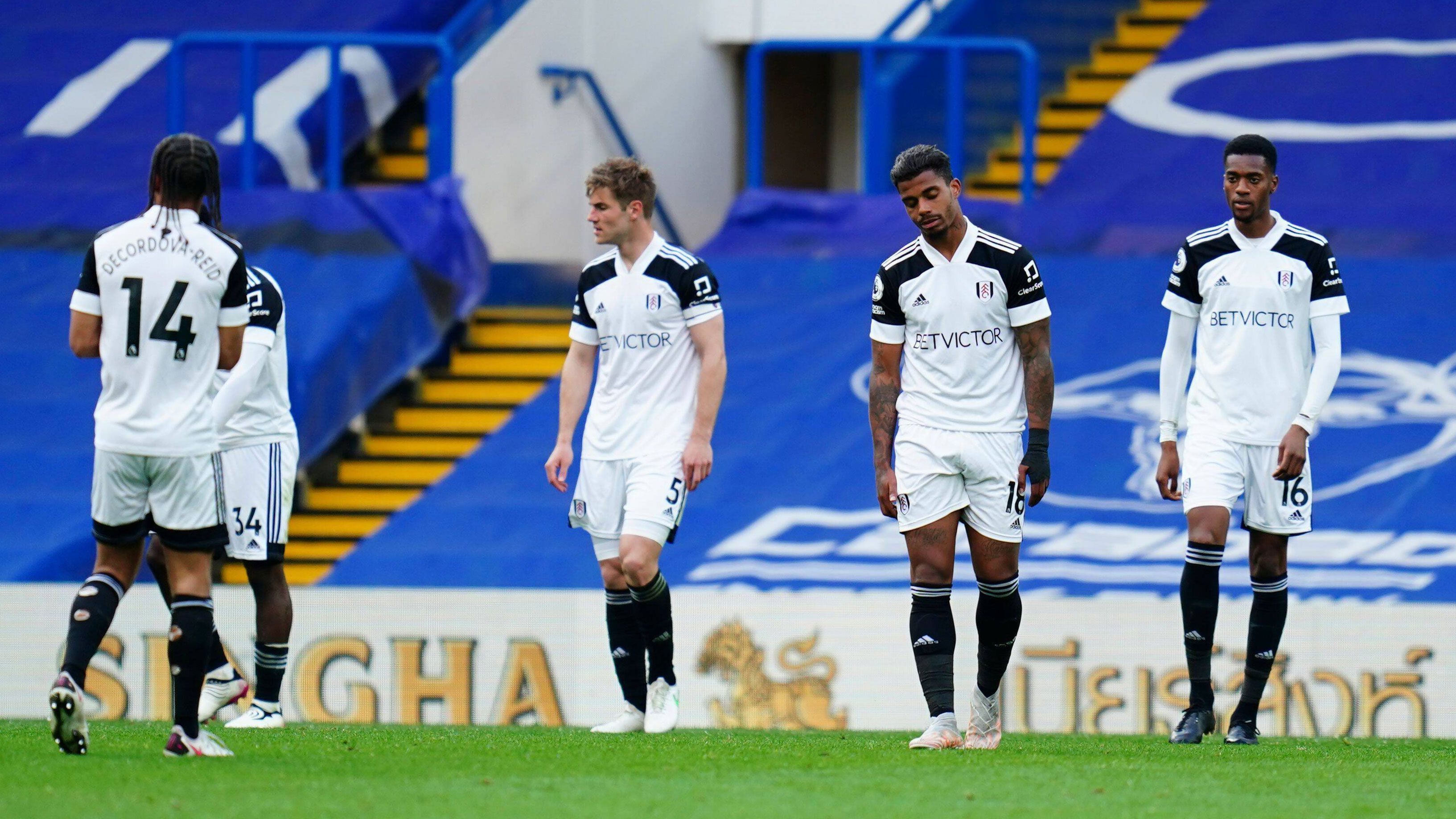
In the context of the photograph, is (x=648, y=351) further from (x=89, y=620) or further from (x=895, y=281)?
(x=89, y=620)

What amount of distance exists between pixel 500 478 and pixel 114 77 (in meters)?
5.58

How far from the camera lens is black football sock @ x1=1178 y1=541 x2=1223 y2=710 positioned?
6820mm

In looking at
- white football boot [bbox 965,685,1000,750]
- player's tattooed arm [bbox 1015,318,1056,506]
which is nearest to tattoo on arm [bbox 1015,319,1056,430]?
player's tattooed arm [bbox 1015,318,1056,506]

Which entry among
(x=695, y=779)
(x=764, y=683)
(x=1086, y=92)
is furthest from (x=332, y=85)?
(x=695, y=779)

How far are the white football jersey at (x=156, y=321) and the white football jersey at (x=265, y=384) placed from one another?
1.37 meters

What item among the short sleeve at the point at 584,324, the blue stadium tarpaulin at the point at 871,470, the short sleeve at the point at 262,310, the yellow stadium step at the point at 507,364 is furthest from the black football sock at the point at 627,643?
the yellow stadium step at the point at 507,364

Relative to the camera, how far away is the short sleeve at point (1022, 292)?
20.7 feet

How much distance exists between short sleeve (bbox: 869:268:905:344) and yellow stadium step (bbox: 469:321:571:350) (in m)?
7.94

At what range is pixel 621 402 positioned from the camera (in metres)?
6.94

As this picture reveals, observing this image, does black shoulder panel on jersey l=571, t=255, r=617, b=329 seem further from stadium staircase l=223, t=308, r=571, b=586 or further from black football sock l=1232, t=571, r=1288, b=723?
stadium staircase l=223, t=308, r=571, b=586

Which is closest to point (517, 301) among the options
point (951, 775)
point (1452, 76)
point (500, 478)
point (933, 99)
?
point (500, 478)

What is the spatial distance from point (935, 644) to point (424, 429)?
789 centimetres

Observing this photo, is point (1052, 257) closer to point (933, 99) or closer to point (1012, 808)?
point (933, 99)

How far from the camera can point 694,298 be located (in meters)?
6.93
